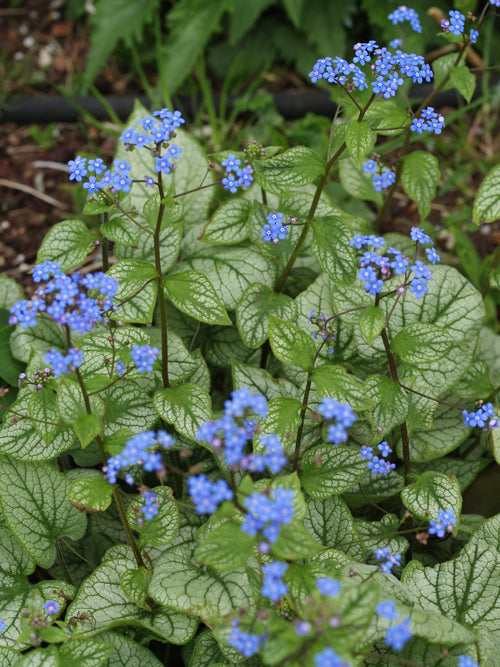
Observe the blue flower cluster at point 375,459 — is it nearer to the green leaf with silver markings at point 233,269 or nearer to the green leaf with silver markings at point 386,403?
the green leaf with silver markings at point 386,403

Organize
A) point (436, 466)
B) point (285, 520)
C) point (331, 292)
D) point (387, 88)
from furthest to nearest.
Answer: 1. point (436, 466)
2. point (331, 292)
3. point (387, 88)
4. point (285, 520)

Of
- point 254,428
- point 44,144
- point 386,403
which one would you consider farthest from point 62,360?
point 44,144

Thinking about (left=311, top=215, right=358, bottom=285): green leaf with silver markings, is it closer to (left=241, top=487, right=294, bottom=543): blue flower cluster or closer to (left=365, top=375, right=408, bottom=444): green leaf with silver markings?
(left=365, top=375, right=408, bottom=444): green leaf with silver markings

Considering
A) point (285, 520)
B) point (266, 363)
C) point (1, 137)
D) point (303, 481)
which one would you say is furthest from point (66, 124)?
point (285, 520)

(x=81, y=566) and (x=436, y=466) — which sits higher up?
(x=436, y=466)

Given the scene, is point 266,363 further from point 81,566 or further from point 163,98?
point 163,98

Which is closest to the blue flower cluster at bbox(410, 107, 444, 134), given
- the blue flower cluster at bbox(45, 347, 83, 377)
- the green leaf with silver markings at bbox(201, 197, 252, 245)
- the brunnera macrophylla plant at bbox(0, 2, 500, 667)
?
the brunnera macrophylla plant at bbox(0, 2, 500, 667)

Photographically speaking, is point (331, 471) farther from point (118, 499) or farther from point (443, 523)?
point (118, 499)

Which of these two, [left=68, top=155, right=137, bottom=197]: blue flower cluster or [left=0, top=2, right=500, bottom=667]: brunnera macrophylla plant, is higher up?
[left=68, top=155, right=137, bottom=197]: blue flower cluster
